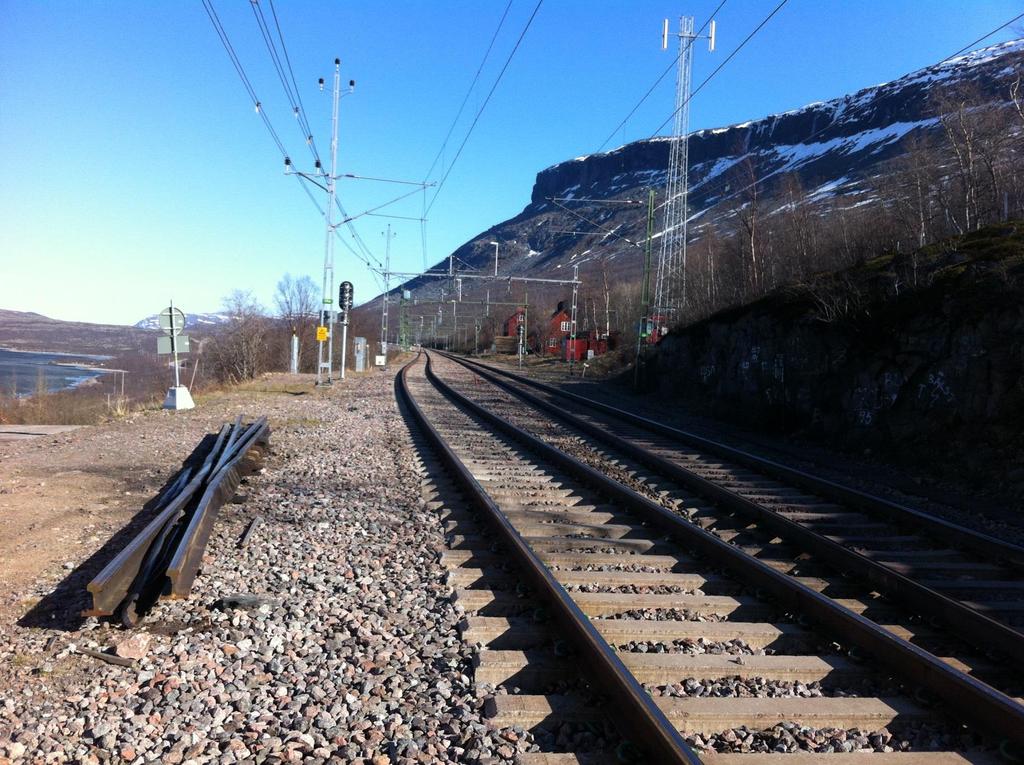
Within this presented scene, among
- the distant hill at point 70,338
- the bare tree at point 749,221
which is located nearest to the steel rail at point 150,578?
the bare tree at point 749,221

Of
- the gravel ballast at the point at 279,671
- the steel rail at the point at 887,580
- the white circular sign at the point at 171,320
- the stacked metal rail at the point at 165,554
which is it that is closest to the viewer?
the gravel ballast at the point at 279,671

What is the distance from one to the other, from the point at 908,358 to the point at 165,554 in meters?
11.8

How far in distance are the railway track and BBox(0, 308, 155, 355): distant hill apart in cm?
11773

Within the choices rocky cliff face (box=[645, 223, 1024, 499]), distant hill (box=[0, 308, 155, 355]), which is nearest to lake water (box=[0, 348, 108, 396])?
distant hill (box=[0, 308, 155, 355])

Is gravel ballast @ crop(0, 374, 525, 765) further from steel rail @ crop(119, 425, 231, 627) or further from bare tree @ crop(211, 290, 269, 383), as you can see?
bare tree @ crop(211, 290, 269, 383)

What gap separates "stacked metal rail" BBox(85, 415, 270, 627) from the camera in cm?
493

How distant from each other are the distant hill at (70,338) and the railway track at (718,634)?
118 metres

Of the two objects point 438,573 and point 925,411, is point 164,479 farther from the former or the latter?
point 925,411

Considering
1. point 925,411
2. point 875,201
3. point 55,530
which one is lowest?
point 55,530

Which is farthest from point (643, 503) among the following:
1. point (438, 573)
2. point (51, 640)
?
point (51, 640)

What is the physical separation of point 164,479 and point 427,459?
12.3 ft

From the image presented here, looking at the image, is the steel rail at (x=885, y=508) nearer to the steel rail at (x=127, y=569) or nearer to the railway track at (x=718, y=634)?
the railway track at (x=718, y=634)

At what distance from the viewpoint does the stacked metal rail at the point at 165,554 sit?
4930mm

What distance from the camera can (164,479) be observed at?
34.0 ft
